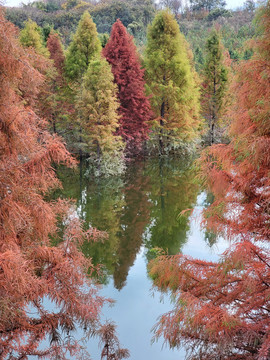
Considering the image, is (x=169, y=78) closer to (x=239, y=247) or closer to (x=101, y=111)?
(x=101, y=111)

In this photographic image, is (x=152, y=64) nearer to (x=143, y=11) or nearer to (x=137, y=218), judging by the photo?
(x=137, y=218)

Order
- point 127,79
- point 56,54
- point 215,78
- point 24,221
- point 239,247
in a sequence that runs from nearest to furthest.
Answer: point 239,247 → point 24,221 → point 127,79 → point 56,54 → point 215,78

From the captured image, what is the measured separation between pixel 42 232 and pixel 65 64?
19527 millimetres

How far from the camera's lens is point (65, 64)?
880 inches

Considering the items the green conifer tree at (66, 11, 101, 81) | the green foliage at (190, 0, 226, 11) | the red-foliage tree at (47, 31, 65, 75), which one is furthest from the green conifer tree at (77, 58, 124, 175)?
the green foliage at (190, 0, 226, 11)

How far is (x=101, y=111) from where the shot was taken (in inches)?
701

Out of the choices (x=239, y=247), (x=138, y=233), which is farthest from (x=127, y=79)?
(x=239, y=247)

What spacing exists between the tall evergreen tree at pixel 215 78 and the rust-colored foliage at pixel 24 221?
74.5 ft

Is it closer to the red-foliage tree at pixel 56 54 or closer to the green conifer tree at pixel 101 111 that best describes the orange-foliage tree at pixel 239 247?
the green conifer tree at pixel 101 111

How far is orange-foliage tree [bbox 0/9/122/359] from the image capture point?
4137mm

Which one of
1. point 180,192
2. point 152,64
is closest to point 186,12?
point 152,64

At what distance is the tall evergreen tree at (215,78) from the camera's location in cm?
2472

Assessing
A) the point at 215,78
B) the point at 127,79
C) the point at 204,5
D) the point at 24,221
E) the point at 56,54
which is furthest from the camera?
the point at 204,5

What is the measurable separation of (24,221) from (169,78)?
2042 cm
